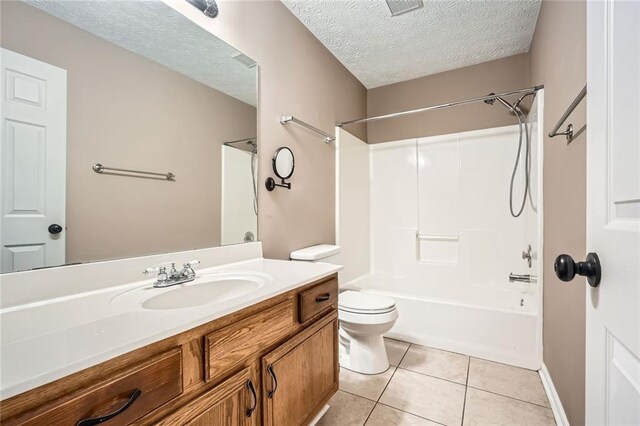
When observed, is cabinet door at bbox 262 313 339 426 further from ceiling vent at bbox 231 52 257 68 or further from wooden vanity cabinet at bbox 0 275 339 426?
ceiling vent at bbox 231 52 257 68

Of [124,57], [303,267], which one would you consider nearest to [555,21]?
[303,267]

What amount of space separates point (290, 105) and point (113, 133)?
113 centimetres

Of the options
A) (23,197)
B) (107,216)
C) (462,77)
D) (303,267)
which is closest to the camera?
(23,197)

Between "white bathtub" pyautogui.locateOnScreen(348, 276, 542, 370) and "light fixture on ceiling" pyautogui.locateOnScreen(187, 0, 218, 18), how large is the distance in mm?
2141

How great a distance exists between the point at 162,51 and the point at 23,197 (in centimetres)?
Answer: 77

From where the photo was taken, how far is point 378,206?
9.82 feet

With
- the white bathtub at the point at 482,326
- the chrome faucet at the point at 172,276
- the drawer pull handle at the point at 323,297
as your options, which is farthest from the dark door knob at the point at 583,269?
the white bathtub at the point at 482,326

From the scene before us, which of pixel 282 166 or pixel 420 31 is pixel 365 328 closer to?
pixel 282 166

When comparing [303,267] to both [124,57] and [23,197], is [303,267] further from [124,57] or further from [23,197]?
[124,57]

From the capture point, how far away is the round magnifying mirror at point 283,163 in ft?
5.66

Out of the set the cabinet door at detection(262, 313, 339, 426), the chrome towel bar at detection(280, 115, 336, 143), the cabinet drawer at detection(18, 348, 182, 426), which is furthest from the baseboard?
the chrome towel bar at detection(280, 115, 336, 143)

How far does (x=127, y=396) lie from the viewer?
1.90 feet

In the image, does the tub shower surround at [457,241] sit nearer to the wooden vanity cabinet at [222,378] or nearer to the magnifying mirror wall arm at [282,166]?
the magnifying mirror wall arm at [282,166]

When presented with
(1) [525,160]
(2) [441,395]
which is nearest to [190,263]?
(2) [441,395]
